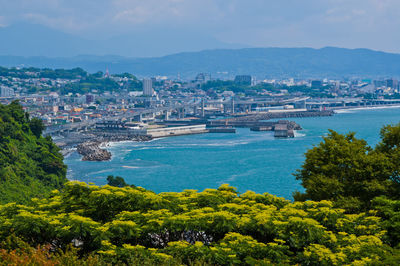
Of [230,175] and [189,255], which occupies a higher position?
[189,255]

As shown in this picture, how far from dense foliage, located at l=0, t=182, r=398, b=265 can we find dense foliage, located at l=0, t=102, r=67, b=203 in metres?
6.09

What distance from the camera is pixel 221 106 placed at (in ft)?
162

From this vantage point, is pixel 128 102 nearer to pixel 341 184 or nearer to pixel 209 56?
pixel 341 184

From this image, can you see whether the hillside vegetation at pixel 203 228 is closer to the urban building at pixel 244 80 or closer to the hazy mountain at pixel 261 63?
the urban building at pixel 244 80

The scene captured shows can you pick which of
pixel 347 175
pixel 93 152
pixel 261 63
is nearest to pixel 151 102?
pixel 93 152

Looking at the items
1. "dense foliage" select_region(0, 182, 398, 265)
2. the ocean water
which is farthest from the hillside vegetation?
the ocean water

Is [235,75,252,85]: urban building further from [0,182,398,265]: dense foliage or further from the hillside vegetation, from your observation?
[0,182,398,265]: dense foliage

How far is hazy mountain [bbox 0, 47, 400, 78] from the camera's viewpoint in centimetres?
15088

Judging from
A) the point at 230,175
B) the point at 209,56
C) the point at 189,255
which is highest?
the point at 209,56

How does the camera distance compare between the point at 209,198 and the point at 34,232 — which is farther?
the point at 209,198

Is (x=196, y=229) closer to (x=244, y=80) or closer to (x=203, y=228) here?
(x=203, y=228)

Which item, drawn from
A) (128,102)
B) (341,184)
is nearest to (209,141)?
(341,184)

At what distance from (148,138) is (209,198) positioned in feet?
73.2

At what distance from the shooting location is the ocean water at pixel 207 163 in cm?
1545
